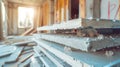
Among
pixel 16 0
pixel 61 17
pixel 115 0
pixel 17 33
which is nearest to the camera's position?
pixel 115 0

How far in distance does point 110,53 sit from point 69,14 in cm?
358

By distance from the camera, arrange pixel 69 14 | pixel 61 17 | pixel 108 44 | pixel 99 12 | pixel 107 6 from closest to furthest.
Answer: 1. pixel 108 44
2. pixel 107 6
3. pixel 99 12
4. pixel 69 14
5. pixel 61 17

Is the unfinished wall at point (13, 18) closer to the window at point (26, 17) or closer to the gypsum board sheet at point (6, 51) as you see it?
the window at point (26, 17)

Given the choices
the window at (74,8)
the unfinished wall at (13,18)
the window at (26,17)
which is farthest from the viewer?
the window at (26,17)

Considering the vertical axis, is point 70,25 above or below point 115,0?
below

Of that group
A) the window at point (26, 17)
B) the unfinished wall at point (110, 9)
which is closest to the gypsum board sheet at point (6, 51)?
the unfinished wall at point (110, 9)

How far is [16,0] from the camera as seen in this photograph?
8.92 meters

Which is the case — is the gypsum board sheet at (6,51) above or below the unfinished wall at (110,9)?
below

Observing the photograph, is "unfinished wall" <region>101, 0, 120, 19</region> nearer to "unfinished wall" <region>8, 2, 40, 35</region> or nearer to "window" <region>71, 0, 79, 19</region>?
"window" <region>71, 0, 79, 19</region>

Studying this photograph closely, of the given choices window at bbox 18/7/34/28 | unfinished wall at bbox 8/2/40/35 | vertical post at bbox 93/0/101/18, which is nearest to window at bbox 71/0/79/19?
vertical post at bbox 93/0/101/18

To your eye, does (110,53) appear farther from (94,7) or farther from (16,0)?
(16,0)

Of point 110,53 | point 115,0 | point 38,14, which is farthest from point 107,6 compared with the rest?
point 38,14

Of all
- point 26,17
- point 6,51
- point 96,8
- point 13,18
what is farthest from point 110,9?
point 26,17

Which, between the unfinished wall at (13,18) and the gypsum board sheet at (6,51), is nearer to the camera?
the gypsum board sheet at (6,51)
